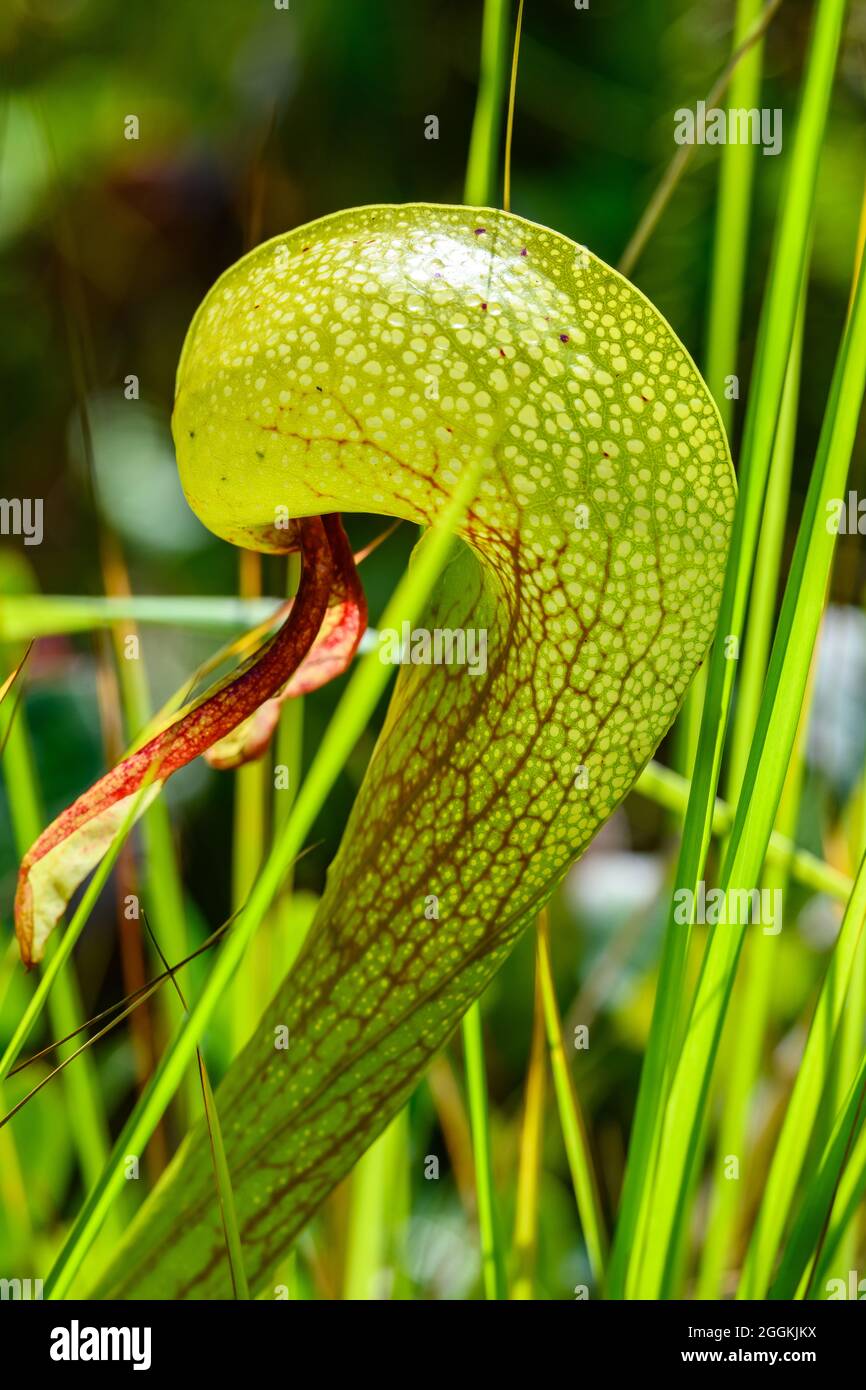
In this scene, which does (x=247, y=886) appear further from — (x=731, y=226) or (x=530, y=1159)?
(x=731, y=226)

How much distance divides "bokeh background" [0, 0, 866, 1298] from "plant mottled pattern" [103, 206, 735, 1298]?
1.98 feet

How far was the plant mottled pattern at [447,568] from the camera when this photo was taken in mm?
229

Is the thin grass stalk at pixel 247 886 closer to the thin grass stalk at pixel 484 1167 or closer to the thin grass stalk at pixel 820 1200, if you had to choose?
the thin grass stalk at pixel 484 1167

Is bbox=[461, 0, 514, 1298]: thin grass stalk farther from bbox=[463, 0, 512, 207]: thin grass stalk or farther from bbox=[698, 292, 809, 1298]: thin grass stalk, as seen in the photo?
bbox=[698, 292, 809, 1298]: thin grass stalk

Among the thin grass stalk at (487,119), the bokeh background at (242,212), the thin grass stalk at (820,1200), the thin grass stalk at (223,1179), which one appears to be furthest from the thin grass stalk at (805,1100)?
the bokeh background at (242,212)

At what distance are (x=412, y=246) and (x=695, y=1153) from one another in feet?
0.89

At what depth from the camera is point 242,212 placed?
3.06 feet

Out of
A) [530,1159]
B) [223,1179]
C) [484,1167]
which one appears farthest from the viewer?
[530,1159]

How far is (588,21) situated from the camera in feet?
3.61

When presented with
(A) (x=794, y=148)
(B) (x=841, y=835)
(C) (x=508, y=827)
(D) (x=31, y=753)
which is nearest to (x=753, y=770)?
(C) (x=508, y=827)

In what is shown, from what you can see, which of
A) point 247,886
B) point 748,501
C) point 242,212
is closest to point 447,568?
point 748,501

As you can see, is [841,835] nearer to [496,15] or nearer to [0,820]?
[496,15]

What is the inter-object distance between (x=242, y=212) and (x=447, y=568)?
2.55 ft

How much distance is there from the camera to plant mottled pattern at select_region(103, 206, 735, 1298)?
0.75 feet
